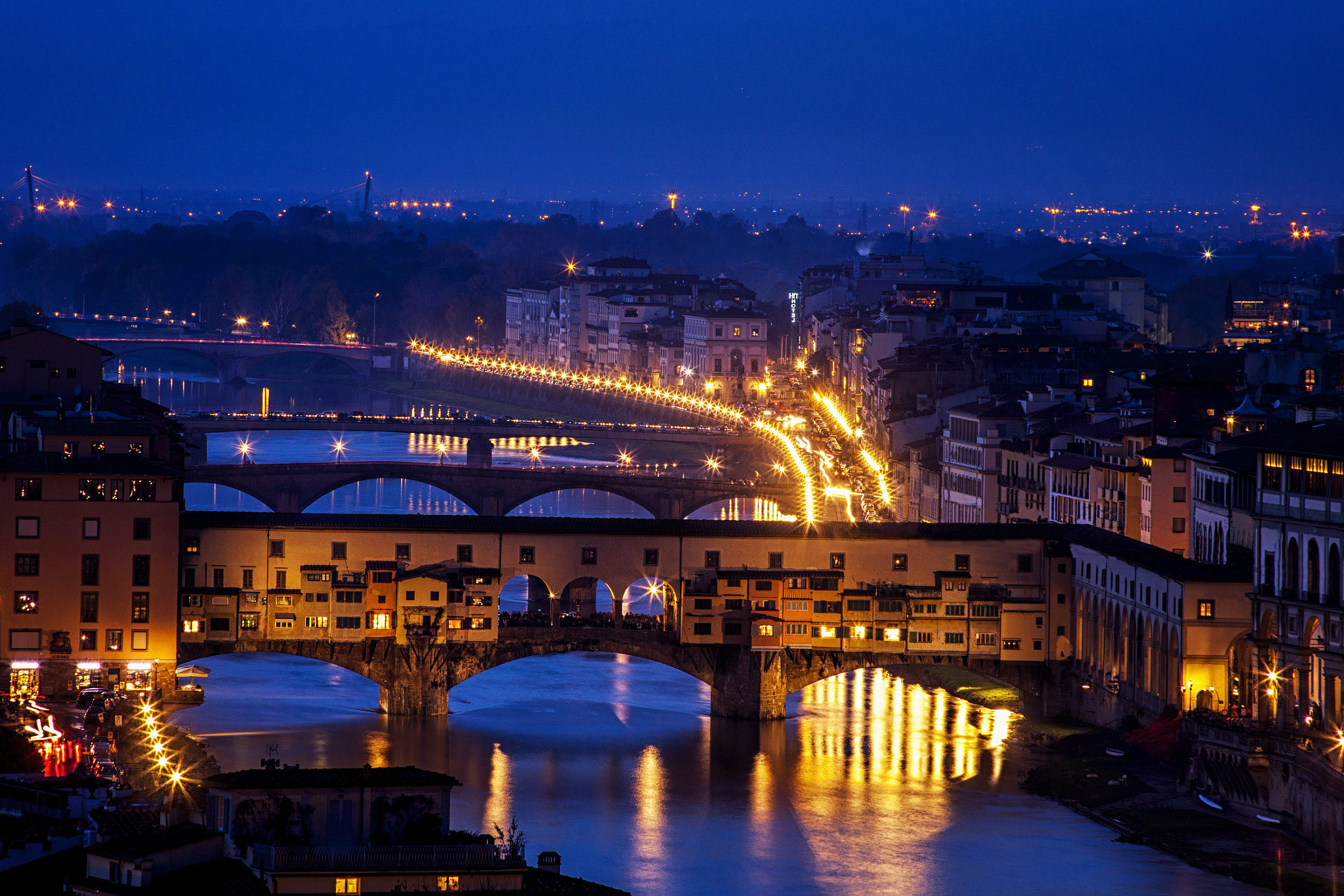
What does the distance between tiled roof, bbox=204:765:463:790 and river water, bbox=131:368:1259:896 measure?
4511 mm

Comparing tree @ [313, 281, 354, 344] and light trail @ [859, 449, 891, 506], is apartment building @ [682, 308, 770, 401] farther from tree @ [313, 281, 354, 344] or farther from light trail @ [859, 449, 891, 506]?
tree @ [313, 281, 354, 344]

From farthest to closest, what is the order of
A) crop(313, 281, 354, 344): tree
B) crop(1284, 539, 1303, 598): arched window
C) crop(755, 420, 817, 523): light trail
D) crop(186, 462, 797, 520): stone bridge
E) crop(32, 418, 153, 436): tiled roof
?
crop(313, 281, 354, 344): tree
crop(186, 462, 797, 520): stone bridge
crop(755, 420, 817, 523): light trail
crop(32, 418, 153, 436): tiled roof
crop(1284, 539, 1303, 598): arched window

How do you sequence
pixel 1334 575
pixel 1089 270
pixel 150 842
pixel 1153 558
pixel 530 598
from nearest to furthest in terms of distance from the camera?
pixel 150 842, pixel 1334 575, pixel 1153 558, pixel 530 598, pixel 1089 270

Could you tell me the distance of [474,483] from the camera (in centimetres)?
6094

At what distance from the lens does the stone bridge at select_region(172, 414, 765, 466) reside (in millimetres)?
72938

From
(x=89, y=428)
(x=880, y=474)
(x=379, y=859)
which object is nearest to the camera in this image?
(x=379, y=859)

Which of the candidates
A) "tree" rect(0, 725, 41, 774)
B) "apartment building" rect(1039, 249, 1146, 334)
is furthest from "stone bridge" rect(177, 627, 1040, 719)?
"apartment building" rect(1039, 249, 1146, 334)

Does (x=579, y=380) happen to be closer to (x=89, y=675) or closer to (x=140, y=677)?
(x=140, y=677)

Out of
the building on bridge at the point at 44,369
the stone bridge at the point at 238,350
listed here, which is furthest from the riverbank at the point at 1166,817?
the stone bridge at the point at 238,350

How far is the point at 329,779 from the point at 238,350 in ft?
274

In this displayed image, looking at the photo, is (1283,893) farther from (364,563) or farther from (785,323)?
(785,323)

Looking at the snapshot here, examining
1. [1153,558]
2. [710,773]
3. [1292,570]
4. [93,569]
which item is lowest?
[710,773]

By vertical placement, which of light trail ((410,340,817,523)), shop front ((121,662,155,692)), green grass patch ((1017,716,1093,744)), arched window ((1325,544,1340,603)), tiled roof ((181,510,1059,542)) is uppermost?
light trail ((410,340,817,523))

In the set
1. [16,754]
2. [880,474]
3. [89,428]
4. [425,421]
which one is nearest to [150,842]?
[16,754]
